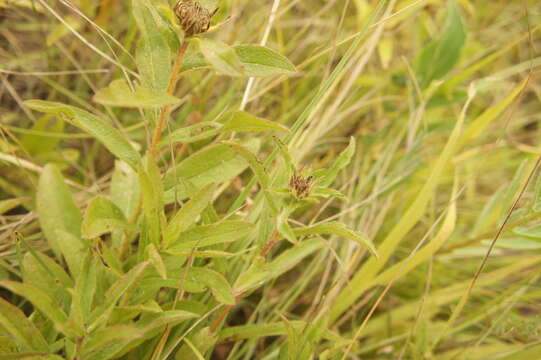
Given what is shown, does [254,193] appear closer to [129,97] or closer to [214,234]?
[214,234]

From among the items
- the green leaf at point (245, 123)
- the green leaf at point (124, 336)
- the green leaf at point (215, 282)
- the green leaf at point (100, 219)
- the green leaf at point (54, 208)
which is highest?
the green leaf at point (245, 123)

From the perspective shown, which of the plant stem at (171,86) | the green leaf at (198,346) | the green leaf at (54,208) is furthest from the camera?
the green leaf at (54,208)

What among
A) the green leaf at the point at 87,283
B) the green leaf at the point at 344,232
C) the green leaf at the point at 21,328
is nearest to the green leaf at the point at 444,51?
the green leaf at the point at 344,232

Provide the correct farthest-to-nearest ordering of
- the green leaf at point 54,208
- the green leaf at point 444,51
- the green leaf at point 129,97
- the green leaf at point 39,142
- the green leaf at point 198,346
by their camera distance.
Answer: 1. the green leaf at point 444,51
2. the green leaf at point 39,142
3. the green leaf at point 54,208
4. the green leaf at point 198,346
5. the green leaf at point 129,97

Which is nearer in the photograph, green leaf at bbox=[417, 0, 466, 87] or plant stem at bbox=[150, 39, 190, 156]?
plant stem at bbox=[150, 39, 190, 156]

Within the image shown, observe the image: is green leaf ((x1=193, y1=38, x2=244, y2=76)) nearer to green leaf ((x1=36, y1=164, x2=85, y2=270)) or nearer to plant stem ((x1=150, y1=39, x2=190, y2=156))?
plant stem ((x1=150, y1=39, x2=190, y2=156))

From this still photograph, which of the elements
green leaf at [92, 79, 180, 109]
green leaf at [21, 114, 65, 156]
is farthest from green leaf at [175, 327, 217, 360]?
green leaf at [21, 114, 65, 156]

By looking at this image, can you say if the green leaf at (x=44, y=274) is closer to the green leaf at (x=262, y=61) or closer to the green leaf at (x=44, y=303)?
the green leaf at (x=44, y=303)
